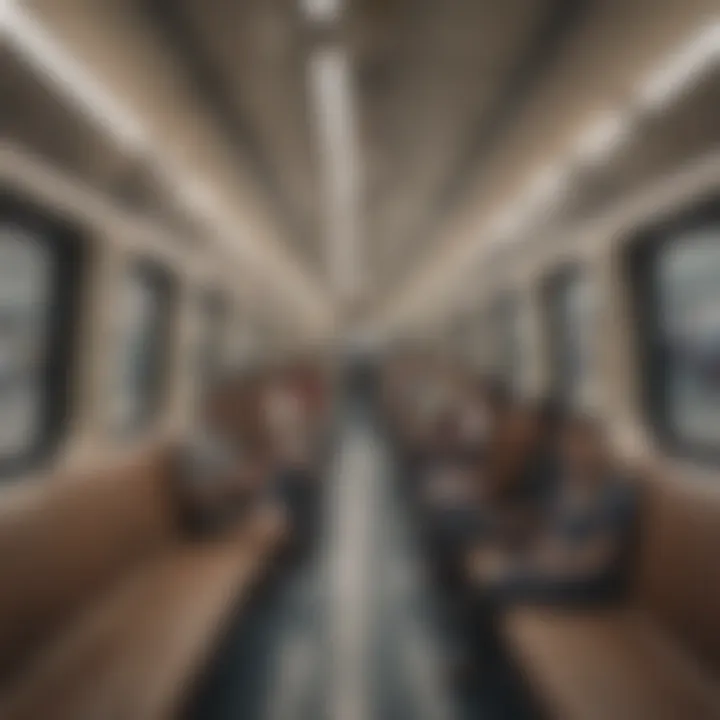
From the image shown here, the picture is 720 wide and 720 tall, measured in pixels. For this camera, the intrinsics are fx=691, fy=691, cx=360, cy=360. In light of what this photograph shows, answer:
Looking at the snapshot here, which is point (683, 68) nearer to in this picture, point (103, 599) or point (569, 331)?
point (569, 331)

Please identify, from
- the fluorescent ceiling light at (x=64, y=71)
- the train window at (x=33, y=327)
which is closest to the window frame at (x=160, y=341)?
the train window at (x=33, y=327)

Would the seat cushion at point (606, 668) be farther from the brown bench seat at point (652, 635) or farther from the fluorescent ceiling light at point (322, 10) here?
the fluorescent ceiling light at point (322, 10)

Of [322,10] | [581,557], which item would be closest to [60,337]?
[322,10]

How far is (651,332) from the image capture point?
309 centimetres

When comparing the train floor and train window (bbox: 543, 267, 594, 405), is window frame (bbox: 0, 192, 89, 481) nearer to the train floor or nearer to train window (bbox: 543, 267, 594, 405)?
the train floor

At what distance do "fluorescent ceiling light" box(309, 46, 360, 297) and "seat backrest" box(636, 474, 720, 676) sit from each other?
80.7 inches

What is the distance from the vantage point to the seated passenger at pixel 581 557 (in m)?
2.62

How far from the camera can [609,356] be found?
328 centimetres

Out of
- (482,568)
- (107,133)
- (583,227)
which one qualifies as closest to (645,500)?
(482,568)

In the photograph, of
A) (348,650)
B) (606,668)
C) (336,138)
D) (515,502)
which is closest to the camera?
(606,668)

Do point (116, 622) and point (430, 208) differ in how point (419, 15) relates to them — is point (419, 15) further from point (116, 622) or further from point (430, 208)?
point (430, 208)

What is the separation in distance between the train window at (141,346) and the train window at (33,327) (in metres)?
0.35

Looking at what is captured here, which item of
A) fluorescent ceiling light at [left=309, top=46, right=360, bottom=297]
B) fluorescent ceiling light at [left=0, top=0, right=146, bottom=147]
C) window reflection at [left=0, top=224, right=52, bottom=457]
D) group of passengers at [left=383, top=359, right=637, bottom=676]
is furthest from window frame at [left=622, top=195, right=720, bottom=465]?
window reflection at [left=0, top=224, right=52, bottom=457]

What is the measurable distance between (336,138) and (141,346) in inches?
62.7
